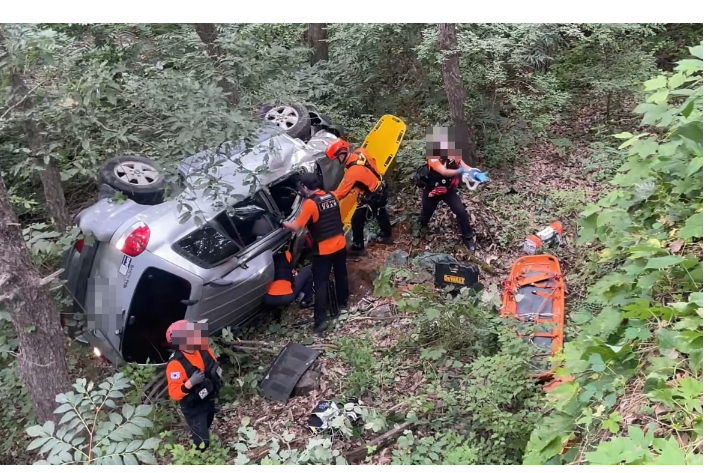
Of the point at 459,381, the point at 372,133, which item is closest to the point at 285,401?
the point at 459,381

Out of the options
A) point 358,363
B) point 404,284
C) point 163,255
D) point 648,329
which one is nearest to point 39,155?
point 163,255

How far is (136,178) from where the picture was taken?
543cm

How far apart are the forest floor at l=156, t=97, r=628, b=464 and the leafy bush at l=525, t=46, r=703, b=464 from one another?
185 cm

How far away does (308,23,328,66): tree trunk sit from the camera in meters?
10.1

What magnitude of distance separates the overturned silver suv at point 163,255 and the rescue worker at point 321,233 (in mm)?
473

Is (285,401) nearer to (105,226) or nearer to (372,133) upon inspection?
(105,226)

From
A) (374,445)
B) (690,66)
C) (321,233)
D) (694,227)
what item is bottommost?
(374,445)

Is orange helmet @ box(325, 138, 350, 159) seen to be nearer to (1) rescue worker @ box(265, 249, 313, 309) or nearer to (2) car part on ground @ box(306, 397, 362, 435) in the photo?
(1) rescue worker @ box(265, 249, 313, 309)

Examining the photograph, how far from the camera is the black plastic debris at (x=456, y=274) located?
5996 millimetres

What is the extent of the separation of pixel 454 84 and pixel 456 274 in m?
2.90

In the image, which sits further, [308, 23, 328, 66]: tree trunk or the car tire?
[308, 23, 328, 66]: tree trunk

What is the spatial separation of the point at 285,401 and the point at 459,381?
1646 mm

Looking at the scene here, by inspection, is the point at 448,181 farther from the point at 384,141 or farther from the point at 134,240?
the point at 134,240

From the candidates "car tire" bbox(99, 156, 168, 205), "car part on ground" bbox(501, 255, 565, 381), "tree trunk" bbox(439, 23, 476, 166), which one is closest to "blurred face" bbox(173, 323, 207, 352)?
"car tire" bbox(99, 156, 168, 205)
